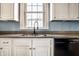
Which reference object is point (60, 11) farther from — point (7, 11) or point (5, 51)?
point (5, 51)

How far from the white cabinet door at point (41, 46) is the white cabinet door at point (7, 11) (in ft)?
2.77

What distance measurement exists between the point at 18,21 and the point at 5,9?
1.36 feet

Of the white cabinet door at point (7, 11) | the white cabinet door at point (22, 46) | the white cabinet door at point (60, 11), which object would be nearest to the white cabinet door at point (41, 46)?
the white cabinet door at point (22, 46)

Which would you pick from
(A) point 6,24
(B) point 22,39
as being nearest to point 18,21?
(A) point 6,24

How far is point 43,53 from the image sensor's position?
3057 millimetres

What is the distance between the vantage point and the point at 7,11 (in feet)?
11.4

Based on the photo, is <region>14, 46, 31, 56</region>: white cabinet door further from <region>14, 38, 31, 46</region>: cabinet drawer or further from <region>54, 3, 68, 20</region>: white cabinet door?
<region>54, 3, 68, 20</region>: white cabinet door

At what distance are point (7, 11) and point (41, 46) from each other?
1154 millimetres

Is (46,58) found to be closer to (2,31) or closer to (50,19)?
(50,19)

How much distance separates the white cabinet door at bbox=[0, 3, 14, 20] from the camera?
136 inches

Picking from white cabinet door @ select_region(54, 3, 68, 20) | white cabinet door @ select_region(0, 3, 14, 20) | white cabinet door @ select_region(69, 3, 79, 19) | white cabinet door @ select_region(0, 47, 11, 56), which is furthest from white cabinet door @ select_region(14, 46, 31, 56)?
white cabinet door @ select_region(69, 3, 79, 19)

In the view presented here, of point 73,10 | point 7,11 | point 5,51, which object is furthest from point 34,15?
point 5,51

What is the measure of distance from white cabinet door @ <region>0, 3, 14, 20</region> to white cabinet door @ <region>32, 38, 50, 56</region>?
2.77ft

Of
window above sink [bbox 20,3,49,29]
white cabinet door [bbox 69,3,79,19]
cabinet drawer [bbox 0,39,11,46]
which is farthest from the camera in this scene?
window above sink [bbox 20,3,49,29]
